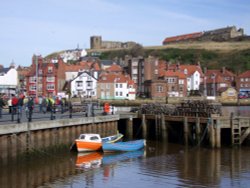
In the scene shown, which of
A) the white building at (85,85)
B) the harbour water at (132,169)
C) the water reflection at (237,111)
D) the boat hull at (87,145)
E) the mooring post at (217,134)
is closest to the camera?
the harbour water at (132,169)

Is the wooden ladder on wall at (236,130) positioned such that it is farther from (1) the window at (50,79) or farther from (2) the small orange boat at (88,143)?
(1) the window at (50,79)

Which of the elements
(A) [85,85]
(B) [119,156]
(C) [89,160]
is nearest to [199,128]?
(B) [119,156]

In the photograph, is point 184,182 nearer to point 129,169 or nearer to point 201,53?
point 129,169

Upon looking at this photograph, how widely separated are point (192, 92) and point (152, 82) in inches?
682

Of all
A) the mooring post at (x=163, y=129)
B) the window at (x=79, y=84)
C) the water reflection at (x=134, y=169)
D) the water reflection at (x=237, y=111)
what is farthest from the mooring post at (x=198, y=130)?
the window at (x=79, y=84)

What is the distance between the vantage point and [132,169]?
26547 millimetres

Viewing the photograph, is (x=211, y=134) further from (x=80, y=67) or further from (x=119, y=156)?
(x=80, y=67)

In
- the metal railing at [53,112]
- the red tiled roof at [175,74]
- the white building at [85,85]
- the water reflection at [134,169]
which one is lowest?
the water reflection at [134,169]

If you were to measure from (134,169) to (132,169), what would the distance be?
0.41ft

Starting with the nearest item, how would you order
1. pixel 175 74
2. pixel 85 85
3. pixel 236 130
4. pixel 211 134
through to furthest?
pixel 211 134 < pixel 236 130 < pixel 85 85 < pixel 175 74

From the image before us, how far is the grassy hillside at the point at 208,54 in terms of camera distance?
508ft

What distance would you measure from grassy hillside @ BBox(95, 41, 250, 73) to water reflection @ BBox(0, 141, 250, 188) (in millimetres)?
117440

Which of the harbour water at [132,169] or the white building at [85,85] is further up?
the white building at [85,85]

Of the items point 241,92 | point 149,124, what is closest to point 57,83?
point 241,92
